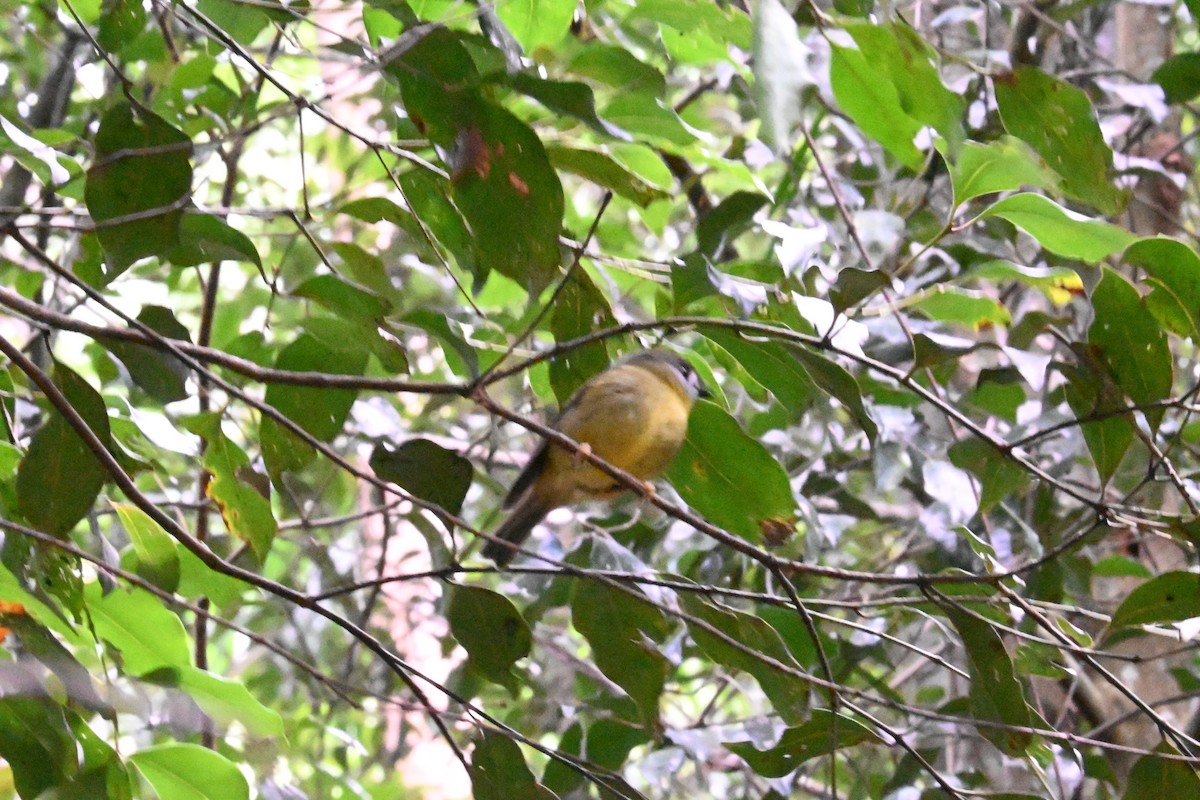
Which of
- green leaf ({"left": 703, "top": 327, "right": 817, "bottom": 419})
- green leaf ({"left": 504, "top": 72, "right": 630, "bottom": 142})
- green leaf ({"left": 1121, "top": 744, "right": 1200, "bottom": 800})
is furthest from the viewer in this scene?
green leaf ({"left": 1121, "top": 744, "right": 1200, "bottom": 800})

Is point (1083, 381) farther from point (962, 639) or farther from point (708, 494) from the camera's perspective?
point (708, 494)

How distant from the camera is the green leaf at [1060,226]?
5.51 feet

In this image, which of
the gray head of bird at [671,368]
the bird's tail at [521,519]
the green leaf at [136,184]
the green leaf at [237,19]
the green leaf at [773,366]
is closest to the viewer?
the green leaf at [136,184]

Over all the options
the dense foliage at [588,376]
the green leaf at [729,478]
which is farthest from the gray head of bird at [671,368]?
the green leaf at [729,478]

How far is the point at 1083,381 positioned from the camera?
174cm

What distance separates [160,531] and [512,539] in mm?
1287

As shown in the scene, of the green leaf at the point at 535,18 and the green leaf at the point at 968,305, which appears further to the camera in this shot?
the green leaf at the point at 968,305

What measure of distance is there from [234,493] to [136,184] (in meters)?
0.54

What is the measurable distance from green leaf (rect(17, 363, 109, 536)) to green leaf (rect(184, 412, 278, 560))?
0.33m

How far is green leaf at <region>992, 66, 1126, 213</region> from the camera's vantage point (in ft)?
5.19

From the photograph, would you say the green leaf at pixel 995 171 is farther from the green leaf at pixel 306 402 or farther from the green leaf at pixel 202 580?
the green leaf at pixel 202 580

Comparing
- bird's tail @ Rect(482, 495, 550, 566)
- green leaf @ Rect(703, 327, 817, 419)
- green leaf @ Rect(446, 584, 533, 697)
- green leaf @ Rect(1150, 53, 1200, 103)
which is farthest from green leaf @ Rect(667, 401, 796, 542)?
green leaf @ Rect(1150, 53, 1200, 103)

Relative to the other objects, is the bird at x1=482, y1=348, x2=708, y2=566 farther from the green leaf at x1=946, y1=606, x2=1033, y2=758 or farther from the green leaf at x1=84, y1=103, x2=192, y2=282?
the green leaf at x1=84, y1=103, x2=192, y2=282

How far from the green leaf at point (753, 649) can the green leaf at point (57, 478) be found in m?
0.88
